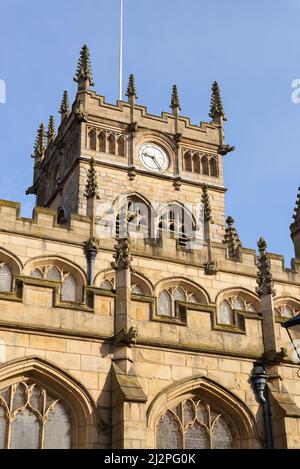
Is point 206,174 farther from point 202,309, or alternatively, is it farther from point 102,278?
point 202,309

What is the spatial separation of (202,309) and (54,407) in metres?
3.33

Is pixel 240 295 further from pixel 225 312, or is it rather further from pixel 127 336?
pixel 127 336

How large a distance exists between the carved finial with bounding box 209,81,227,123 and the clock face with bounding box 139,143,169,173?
177 inches

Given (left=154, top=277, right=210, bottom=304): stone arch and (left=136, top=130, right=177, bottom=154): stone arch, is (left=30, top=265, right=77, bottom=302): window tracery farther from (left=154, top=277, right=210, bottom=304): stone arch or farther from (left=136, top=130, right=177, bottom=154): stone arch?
(left=136, top=130, right=177, bottom=154): stone arch

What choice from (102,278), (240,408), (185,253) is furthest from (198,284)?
(240,408)

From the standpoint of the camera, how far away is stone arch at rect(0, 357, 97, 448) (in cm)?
1151

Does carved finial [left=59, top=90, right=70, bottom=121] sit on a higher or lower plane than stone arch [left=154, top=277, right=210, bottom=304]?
higher

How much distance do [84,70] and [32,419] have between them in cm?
2489

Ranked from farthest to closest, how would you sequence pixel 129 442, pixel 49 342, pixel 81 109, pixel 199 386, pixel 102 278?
pixel 81 109 < pixel 102 278 < pixel 199 386 < pixel 49 342 < pixel 129 442

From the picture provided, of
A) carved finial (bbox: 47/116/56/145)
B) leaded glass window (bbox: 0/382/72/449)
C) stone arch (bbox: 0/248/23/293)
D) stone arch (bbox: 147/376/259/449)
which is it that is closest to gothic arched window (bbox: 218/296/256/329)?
stone arch (bbox: 0/248/23/293)

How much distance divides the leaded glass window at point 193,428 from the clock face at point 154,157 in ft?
68.0

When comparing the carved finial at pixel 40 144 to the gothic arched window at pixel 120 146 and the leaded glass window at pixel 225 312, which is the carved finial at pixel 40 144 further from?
the leaded glass window at pixel 225 312

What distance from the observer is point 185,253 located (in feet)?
83.8

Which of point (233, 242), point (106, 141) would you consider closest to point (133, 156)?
point (106, 141)
